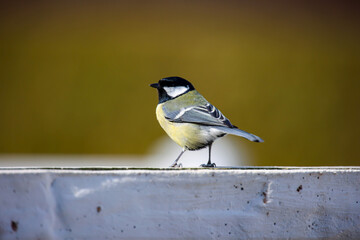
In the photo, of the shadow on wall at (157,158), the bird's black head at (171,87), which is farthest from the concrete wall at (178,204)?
the shadow on wall at (157,158)

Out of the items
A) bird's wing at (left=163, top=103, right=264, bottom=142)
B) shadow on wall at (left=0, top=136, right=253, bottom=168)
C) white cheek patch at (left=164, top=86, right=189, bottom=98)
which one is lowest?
shadow on wall at (left=0, top=136, right=253, bottom=168)

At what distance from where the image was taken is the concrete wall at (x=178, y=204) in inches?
39.8

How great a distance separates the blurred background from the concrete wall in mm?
2686

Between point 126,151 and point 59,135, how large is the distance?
1.91 feet

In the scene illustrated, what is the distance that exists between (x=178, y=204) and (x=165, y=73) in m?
2.81

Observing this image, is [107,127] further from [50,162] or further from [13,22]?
[13,22]

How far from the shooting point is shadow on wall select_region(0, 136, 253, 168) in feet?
12.7

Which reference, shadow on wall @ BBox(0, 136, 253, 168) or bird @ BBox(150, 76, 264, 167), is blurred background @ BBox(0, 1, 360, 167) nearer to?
shadow on wall @ BBox(0, 136, 253, 168)

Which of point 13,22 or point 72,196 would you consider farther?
point 13,22

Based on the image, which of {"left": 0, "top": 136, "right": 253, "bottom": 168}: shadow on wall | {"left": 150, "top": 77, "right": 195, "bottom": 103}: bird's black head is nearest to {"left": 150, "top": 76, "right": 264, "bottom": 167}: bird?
{"left": 150, "top": 77, "right": 195, "bottom": 103}: bird's black head

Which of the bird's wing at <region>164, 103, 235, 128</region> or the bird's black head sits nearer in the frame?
the bird's wing at <region>164, 103, 235, 128</region>

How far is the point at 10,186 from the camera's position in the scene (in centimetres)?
101

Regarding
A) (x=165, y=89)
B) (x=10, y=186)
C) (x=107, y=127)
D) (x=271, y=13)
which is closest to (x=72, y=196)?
(x=10, y=186)

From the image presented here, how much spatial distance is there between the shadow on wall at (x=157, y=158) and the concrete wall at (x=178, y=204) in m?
2.63
